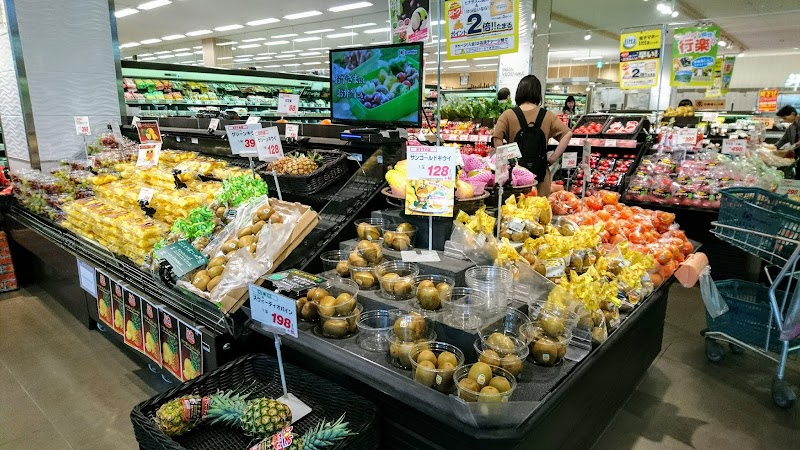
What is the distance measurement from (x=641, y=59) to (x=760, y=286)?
18.7 feet

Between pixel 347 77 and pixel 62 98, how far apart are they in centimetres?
370

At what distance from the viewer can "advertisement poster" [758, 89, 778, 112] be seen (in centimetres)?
1404

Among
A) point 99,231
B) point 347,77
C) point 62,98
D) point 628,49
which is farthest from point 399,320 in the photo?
point 628,49

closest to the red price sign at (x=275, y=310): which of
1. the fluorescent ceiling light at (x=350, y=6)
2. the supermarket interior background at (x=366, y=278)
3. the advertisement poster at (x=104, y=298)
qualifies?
the supermarket interior background at (x=366, y=278)

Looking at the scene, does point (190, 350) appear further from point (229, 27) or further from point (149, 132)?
point (229, 27)

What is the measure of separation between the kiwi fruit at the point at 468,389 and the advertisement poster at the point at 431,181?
0.88 meters

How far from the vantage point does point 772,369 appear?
3.20m

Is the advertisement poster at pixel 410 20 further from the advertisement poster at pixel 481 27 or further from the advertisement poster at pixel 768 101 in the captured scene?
the advertisement poster at pixel 768 101

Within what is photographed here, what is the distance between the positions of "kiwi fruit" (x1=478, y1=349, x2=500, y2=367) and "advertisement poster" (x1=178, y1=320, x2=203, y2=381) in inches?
50.3

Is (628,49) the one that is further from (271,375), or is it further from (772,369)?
(271,375)

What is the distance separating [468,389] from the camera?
1.44 m

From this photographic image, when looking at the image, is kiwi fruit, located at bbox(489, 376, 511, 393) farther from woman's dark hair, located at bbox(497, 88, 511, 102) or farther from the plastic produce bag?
woman's dark hair, located at bbox(497, 88, 511, 102)

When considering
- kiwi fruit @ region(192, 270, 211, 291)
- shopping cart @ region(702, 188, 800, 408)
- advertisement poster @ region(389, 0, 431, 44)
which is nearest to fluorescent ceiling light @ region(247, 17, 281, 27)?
advertisement poster @ region(389, 0, 431, 44)

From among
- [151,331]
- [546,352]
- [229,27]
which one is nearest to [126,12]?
[229,27]
